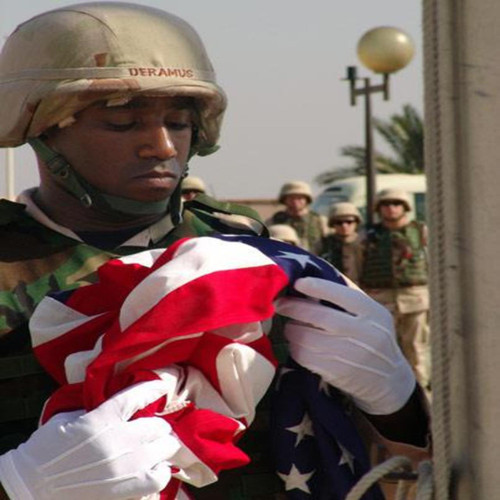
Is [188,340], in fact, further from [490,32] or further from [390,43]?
[390,43]

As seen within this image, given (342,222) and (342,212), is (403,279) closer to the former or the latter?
(342,222)

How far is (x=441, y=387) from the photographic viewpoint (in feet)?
6.98

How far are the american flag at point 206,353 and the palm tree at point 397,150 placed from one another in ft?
92.9

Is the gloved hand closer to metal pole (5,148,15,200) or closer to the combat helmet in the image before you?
the combat helmet

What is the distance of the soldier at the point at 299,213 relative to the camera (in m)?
16.7

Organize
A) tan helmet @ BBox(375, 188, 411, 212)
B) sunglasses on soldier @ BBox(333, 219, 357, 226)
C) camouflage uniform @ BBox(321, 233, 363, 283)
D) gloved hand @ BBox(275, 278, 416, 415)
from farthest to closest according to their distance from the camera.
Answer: sunglasses on soldier @ BBox(333, 219, 357, 226)
tan helmet @ BBox(375, 188, 411, 212)
camouflage uniform @ BBox(321, 233, 363, 283)
gloved hand @ BBox(275, 278, 416, 415)

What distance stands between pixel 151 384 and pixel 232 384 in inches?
6.7

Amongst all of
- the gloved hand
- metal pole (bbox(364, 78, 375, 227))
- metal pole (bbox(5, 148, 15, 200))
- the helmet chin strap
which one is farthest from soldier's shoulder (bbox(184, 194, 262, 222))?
metal pole (bbox(364, 78, 375, 227))

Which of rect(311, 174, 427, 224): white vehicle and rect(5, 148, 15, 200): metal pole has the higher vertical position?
rect(5, 148, 15, 200): metal pole

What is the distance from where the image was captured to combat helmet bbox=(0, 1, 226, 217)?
122 inches

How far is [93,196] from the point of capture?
3.17 m

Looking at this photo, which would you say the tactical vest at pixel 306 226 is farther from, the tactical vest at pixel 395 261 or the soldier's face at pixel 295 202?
the tactical vest at pixel 395 261

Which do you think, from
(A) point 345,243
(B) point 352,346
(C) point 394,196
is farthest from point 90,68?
(A) point 345,243

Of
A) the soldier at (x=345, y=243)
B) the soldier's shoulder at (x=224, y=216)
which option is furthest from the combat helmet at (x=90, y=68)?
the soldier at (x=345, y=243)
